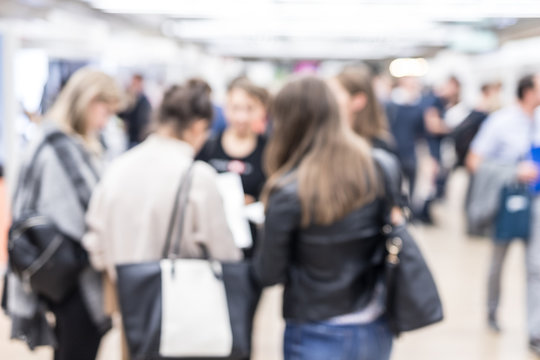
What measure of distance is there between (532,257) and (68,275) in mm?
2690

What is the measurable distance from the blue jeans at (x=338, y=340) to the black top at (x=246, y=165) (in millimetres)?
1292

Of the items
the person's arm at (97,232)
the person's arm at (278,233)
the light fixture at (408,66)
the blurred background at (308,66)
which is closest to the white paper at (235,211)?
the blurred background at (308,66)

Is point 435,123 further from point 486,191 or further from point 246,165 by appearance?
point 246,165

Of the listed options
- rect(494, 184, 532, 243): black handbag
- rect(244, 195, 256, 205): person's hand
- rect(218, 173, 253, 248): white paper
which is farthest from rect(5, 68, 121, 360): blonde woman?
rect(494, 184, 532, 243): black handbag

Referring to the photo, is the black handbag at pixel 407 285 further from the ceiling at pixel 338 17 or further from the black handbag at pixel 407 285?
the ceiling at pixel 338 17

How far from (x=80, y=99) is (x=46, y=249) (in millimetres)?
597

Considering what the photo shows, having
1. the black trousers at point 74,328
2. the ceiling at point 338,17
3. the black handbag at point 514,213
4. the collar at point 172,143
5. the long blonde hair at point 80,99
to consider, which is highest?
the ceiling at point 338,17

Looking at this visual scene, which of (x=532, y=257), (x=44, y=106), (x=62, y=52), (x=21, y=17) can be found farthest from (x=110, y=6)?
(x=532, y=257)

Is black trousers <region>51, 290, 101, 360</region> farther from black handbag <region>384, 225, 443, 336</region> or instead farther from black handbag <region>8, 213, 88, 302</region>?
black handbag <region>384, 225, 443, 336</region>

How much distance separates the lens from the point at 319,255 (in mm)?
2115

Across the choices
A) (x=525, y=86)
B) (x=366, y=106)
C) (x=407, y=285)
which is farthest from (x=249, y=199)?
(x=525, y=86)

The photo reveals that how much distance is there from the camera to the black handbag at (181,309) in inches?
84.2

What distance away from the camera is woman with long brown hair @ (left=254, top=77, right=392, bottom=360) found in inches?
81.8

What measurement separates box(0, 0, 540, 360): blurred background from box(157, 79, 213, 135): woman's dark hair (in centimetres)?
32
